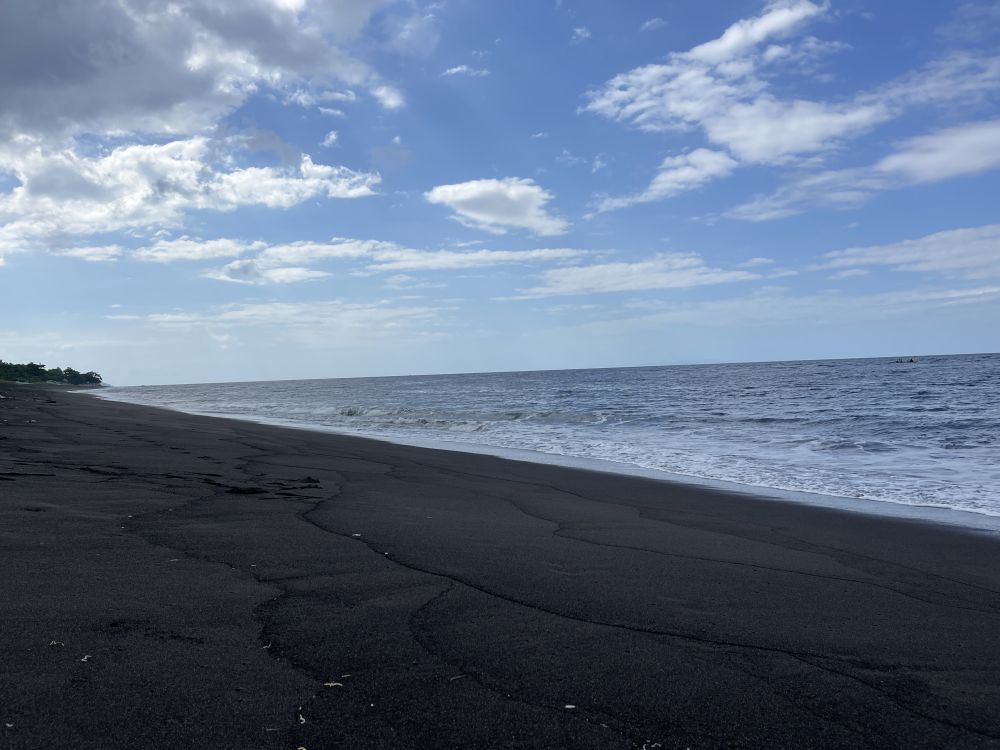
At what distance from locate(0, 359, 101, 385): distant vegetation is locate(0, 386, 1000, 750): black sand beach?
89575 mm

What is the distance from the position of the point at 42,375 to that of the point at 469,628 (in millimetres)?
110452

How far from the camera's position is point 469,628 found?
399 centimetres

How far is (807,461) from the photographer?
15586 mm

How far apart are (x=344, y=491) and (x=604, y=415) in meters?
23.1

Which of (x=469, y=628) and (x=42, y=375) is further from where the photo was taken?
(x=42, y=375)

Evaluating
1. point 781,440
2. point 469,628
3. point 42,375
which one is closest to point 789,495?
point 469,628

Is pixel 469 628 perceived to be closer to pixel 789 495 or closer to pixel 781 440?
pixel 789 495

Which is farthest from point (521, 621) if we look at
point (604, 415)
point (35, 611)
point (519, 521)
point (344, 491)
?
point (604, 415)

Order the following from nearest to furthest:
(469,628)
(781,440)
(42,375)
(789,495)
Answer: (469,628) < (789,495) < (781,440) < (42,375)

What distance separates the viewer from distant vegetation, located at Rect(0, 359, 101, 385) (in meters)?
83.9

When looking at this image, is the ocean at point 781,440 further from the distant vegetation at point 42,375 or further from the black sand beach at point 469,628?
the distant vegetation at point 42,375

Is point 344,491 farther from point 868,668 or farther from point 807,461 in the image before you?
point 807,461

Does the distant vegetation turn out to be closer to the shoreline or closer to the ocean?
the ocean

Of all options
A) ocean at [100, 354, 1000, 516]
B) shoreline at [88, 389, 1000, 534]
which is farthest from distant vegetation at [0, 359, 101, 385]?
Result: shoreline at [88, 389, 1000, 534]
